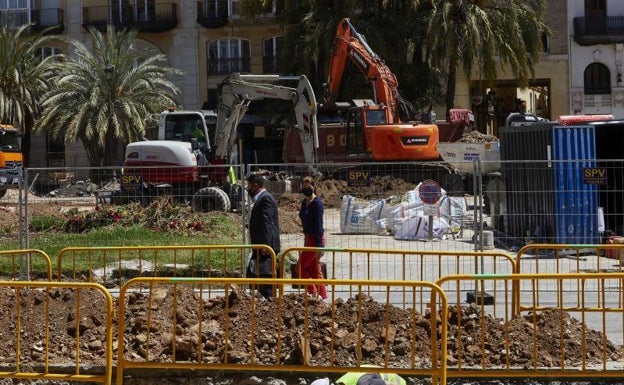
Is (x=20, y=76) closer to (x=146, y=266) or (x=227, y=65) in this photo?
(x=227, y=65)

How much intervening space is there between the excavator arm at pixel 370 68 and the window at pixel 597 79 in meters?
17.9

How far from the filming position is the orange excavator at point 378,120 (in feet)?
93.1

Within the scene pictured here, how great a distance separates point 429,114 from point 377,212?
41.7 ft

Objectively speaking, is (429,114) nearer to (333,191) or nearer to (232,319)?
(333,191)

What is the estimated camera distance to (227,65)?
48.3 m

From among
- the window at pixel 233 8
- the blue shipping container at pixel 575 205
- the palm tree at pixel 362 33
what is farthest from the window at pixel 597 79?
the blue shipping container at pixel 575 205

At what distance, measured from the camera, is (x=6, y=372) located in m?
7.80

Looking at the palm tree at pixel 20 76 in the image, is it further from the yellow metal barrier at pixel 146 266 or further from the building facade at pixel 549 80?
the yellow metal barrier at pixel 146 266

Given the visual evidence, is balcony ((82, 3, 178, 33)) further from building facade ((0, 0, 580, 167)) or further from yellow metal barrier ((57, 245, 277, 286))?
yellow metal barrier ((57, 245, 277, 286))

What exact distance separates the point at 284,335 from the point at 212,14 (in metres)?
40.9

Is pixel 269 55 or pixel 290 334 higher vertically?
pixel 269 55

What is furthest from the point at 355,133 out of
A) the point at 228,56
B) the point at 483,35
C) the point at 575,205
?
the point at 228,56

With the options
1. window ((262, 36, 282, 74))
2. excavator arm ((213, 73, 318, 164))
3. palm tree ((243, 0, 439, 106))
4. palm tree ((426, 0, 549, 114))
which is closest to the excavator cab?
excavator arm ((213, 73, 318, 164))

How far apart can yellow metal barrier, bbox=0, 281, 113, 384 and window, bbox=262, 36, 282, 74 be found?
129 ft
